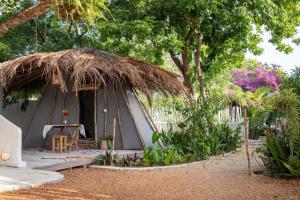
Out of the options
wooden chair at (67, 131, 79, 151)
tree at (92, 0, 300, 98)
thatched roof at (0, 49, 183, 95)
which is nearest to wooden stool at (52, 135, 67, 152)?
wooden chair at (67, 131, 79, 151)

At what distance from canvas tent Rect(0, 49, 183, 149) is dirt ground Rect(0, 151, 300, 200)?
3045 mm

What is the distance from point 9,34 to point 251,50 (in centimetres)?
917

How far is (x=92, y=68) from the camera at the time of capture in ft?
32.4

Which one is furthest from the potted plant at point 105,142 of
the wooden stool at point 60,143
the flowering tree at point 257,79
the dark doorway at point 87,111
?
the flowering tree at point 257,79

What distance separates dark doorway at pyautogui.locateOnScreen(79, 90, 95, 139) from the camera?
13.1m

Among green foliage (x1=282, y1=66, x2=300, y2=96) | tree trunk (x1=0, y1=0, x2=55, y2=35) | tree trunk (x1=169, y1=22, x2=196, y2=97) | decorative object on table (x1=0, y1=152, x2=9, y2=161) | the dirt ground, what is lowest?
the dirt ground

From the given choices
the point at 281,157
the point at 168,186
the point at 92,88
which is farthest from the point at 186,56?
the point at 168,186

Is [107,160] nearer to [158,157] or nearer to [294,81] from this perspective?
[158,157]

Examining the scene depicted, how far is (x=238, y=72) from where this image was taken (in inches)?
898

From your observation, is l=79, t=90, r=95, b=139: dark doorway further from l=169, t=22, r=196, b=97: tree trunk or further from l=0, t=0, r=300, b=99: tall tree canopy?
l=169, t=22, r=196, b=97: tree trunk

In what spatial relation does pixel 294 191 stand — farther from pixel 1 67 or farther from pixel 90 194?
pixel 1 67

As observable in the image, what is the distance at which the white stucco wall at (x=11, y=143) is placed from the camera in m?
7.73

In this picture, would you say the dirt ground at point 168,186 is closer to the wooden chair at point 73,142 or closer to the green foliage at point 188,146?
the green foliage at point 188,146

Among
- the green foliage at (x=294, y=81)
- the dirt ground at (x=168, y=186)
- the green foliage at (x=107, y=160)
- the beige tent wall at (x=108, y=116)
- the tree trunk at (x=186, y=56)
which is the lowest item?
the dirt ground at (x=168, y=186)
